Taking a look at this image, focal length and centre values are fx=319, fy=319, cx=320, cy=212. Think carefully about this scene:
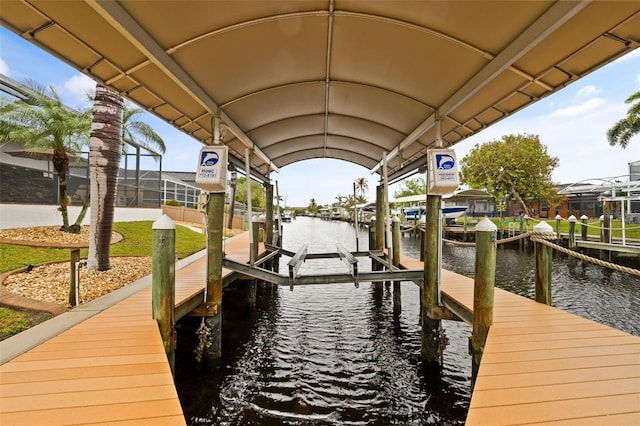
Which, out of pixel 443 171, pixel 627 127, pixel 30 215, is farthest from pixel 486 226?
pixel 627 127

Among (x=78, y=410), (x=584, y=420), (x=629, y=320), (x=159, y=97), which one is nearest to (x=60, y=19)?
(x=159, y=97)

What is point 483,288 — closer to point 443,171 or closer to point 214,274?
point 443,171

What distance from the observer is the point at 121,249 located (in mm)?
11453

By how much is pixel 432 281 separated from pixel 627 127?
24608 millimetres

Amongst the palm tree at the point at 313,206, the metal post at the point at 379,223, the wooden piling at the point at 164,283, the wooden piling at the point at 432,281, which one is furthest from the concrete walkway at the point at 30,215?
the palm tree at the point at 313,206

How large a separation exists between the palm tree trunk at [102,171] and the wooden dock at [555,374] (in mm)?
8670

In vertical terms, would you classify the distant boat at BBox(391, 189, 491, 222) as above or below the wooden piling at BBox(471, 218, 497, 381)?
above

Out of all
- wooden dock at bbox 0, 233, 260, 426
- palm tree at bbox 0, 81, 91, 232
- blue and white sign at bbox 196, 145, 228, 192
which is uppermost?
palm tree at bbox 0, 81, 91, 232

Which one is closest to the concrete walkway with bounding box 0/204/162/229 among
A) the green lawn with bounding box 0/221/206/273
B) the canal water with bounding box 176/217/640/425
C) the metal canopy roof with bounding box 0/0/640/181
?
the green lawn with bounding box 0/221/206/273

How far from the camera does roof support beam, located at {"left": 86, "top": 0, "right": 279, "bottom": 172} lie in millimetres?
2662

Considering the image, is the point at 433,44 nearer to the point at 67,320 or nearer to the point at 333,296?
the point at 67,320

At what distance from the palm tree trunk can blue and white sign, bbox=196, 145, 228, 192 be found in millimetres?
4740

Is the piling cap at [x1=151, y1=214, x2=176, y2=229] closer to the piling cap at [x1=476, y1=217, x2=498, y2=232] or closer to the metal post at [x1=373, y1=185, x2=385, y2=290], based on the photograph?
the piling cap at [x1=476, y1=217, x2=498, y2=232]

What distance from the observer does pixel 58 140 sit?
11.3 metres
